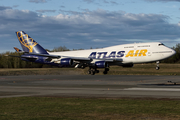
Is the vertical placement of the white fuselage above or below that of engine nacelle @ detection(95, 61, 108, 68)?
above

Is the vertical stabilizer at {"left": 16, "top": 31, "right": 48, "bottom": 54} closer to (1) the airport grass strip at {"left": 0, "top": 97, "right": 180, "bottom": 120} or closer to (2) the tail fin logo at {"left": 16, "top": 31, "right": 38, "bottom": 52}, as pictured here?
(2) the tail fin logo at {"left": 16, "top": 31, "right": 38, "bottom": 52}

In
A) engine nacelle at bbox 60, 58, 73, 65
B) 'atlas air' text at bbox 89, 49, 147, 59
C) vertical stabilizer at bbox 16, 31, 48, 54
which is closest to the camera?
'atlas air' text at bbox 89, 49, 147, 59

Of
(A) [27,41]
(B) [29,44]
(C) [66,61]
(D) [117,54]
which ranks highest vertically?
(A) [27,41]

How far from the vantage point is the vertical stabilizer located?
53.3m

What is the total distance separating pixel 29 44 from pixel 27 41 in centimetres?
87

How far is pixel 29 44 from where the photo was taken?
176ft

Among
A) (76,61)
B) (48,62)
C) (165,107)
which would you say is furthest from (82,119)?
(48,62)

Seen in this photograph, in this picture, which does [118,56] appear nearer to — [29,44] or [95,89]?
[29,44]

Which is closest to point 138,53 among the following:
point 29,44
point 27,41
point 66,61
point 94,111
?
point 66,61

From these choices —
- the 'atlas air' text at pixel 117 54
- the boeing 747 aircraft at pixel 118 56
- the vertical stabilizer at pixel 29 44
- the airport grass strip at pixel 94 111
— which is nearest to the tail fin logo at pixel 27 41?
the vertical stabilizer at pixel 29 44

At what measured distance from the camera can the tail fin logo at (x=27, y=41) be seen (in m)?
53.5

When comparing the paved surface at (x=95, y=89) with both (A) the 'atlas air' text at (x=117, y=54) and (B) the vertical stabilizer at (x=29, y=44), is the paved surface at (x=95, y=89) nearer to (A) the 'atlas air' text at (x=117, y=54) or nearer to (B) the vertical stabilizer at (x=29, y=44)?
(A) the 'atlas air' text at (x=117, y=54)

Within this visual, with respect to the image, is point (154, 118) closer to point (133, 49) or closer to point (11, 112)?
point (11, 112)

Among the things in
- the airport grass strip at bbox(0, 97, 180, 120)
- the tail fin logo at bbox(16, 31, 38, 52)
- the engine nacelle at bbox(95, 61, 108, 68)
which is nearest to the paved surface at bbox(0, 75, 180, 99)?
the airport grass strip at bbox(0, 97, 180, 120)
